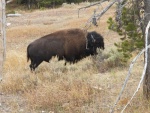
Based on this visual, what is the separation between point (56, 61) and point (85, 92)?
5.18 meters

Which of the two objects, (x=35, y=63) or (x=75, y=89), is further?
(x=35, y=63)

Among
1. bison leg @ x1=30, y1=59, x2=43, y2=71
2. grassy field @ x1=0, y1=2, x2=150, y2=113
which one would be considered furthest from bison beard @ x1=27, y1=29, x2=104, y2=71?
grassy field @ x1=0, y1=2, x2=150, y2=113

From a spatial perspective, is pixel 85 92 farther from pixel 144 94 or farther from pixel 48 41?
pixel 48 41

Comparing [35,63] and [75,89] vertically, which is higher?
[75,89]

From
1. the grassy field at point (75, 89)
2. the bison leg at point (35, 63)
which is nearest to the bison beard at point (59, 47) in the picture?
the bison leg at point (35, 63)

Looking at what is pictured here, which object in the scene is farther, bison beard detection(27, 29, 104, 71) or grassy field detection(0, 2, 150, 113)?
bison beard detection(27, 29, 104, 71)

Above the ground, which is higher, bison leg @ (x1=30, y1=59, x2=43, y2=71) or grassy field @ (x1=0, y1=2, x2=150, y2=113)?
grassy field @ (x1=0, y1=2, x2=150, y2=113)

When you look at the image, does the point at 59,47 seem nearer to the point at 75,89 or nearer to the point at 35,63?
the point at 35,63

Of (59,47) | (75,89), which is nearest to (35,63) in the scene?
(59,47)

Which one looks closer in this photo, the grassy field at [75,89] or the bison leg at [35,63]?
the grassy field at [75,89]

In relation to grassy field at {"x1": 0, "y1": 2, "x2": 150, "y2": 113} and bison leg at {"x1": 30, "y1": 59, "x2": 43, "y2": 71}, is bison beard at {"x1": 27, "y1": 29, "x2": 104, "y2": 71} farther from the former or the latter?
grassy field at {"x1": 0, "y1": 2, "x2": 150, "y2": 113}

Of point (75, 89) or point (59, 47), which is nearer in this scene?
point (75, 89)

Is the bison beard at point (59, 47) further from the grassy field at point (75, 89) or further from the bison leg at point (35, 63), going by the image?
the grassy field at point (75, 89)

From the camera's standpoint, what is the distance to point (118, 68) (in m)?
10.7
